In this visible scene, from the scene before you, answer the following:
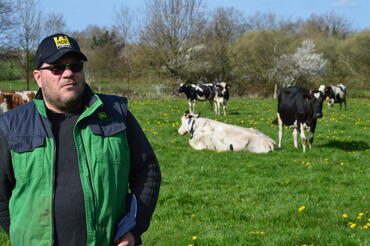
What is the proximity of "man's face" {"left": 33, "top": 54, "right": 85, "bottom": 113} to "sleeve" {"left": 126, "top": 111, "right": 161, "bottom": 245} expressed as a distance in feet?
A: 1.30

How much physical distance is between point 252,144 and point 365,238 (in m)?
7.80

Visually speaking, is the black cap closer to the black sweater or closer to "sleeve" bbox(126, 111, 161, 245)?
the black sweater

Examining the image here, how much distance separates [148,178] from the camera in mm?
3162

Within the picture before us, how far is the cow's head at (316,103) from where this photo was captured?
14203mm

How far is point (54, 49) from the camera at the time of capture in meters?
2.88

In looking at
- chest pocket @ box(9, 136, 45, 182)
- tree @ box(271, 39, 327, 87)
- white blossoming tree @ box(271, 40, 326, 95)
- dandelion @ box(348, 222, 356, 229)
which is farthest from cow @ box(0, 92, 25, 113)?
tree @ box(271, 39, 327, 87)

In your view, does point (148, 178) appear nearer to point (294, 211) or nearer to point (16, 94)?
point (294, 211)

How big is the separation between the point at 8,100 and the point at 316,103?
1220 centimetres

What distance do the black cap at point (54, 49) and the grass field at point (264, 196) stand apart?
3962mm

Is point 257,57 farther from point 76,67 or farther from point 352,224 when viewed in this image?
point 76,67

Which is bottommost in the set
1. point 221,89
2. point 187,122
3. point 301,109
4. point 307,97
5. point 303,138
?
point 303,138

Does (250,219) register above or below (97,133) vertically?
below

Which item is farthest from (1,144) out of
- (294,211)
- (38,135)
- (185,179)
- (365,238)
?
(185,179)

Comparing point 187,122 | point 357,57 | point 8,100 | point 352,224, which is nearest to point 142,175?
point 352,224
